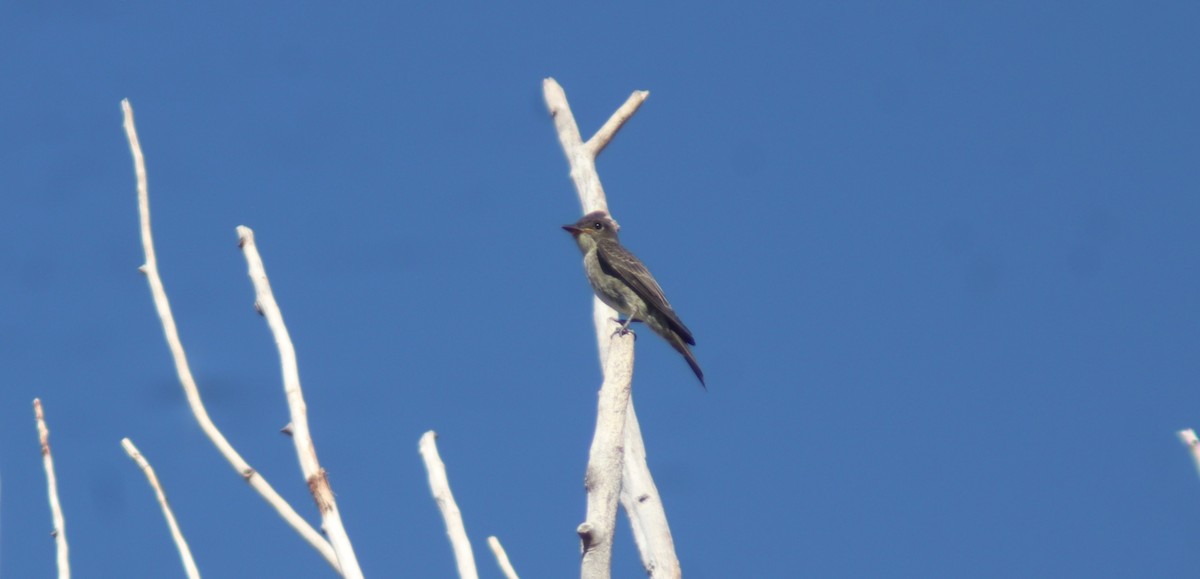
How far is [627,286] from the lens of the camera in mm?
9406

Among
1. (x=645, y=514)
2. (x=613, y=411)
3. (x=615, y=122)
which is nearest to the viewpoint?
(x=613, y=411)

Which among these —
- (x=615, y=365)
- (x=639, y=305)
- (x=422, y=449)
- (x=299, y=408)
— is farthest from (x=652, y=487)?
(x=639, y=305)

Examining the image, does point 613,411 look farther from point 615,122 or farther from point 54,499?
point 615,122

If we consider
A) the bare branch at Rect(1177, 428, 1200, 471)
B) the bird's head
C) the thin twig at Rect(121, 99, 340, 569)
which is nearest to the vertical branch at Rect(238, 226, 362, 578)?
the thin twig at Rect(121, 99, 340, 569)

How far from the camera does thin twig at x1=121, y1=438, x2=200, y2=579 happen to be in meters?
4.55

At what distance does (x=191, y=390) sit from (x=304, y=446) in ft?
1.85

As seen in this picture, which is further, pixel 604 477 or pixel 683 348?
pixel 683 348

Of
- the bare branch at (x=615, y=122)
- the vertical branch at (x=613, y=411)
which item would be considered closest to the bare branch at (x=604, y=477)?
the vertical branch at (x=613, y=411)

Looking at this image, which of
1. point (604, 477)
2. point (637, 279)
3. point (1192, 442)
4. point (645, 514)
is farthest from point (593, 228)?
point (1192, 442)

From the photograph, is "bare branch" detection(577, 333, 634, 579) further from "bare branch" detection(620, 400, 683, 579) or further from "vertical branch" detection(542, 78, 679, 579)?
"bare branch" detection(620, 400, 683, 579)

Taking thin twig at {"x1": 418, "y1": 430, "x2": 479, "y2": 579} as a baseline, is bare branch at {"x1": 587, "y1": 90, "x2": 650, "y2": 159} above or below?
above

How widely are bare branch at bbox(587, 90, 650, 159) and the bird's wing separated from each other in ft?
3.44

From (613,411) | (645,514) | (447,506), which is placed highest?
(645,514)

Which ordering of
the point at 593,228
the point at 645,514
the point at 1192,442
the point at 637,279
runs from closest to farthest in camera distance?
the point at 1192,442
the point at 645,514
the point at 593,228
the point at 637,279
